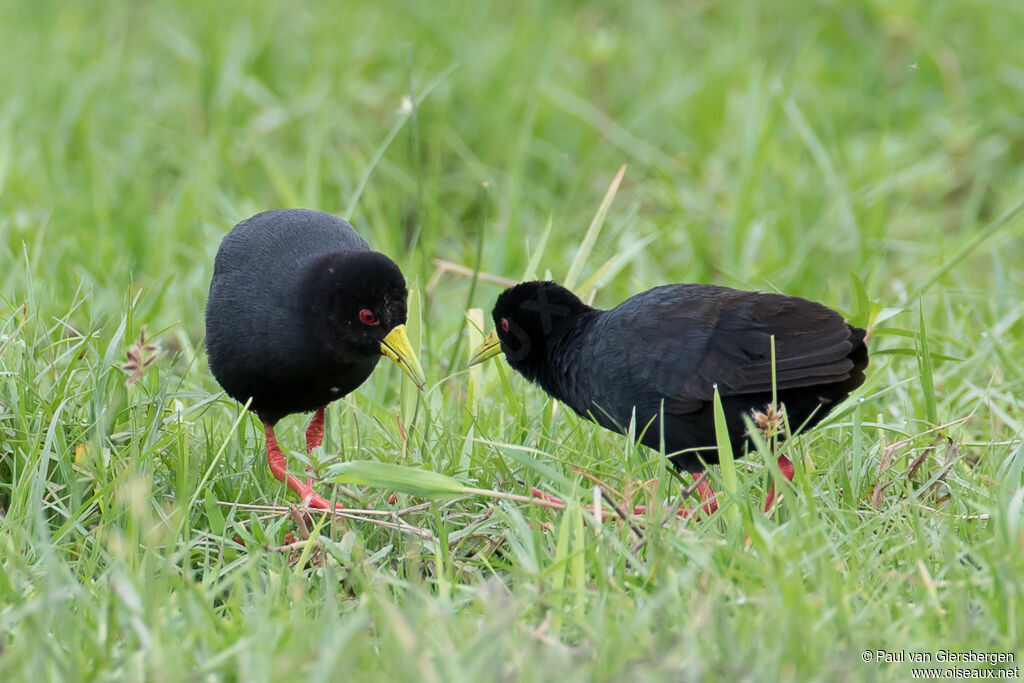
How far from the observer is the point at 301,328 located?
4.14 metres

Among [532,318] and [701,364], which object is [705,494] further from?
[532,318]

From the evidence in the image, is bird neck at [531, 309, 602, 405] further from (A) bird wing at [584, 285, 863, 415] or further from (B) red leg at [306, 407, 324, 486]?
(B) red leg at [306, 407, 324, 486]

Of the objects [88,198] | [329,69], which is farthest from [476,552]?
[329,69]

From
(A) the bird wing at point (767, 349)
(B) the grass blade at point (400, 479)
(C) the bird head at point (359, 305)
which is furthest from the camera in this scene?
(C) the bird head at point (359, 305)

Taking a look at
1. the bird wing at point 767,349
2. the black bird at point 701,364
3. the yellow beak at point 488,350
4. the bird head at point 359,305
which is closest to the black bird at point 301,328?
the bird head at point 359,305

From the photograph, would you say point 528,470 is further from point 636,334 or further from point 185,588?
point 185,588

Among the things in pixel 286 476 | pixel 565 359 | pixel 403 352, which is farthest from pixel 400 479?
pixel 565 359

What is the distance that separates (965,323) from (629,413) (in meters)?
2.09

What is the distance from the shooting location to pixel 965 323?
536cm

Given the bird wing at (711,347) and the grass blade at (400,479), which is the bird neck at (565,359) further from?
the grass blade at (400,479)

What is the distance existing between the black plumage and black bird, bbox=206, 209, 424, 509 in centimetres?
59

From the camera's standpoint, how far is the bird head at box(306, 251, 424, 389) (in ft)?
13.5

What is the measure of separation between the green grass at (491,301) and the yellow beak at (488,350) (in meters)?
0.16

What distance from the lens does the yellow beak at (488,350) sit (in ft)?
14.6
